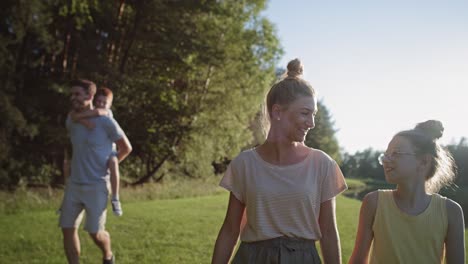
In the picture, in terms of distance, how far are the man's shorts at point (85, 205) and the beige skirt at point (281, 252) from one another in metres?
2.93

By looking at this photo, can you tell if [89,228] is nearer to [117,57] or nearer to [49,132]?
[49,132]

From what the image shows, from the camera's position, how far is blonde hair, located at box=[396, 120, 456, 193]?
115 inches

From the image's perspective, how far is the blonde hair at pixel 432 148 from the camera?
9.59 feet

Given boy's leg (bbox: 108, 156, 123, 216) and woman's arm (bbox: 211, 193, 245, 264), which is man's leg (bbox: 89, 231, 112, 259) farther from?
woman's arm (bbox: 211, 193, 245, 264)

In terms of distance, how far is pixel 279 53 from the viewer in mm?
24031

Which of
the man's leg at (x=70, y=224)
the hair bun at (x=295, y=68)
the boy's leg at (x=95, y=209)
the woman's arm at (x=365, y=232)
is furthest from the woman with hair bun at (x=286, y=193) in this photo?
the man's leg at (x=70, y=224)

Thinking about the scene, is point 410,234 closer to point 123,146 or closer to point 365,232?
point 365,232

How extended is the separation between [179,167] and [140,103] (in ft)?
20.7

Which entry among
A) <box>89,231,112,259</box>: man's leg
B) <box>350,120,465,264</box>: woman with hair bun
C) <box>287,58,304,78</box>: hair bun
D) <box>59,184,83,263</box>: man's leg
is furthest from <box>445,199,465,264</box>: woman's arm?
<box>59,184,83,263</box>: man's leg

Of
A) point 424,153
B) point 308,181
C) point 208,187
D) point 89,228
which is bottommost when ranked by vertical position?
point 208,187

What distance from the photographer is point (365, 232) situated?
9.57 feet

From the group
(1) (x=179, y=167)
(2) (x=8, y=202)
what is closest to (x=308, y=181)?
(2) (x=8, y=202)

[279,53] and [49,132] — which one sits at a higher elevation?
[279,53]

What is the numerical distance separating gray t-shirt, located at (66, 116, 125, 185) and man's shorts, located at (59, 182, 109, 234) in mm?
96
